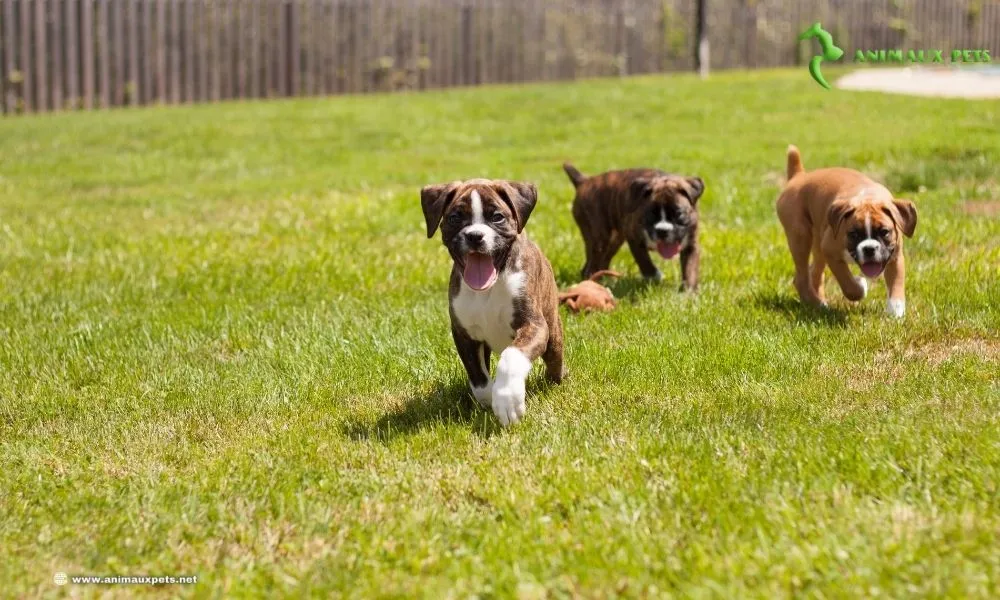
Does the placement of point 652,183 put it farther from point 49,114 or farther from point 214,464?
point 49,114

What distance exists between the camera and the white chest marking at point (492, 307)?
5105 mm

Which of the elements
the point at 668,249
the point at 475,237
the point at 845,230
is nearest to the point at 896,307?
the point at 845,230

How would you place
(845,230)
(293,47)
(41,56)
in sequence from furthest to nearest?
1. (293,47)
2. (41,56)
3. (845,230)

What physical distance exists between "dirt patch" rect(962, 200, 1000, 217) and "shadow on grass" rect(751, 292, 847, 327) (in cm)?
274

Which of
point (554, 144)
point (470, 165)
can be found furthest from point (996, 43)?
point (470, 165)

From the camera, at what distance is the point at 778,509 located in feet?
12.6

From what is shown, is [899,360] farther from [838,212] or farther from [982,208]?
[982,208]

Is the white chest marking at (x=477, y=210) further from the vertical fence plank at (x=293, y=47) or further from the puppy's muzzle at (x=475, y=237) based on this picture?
the vertical fence plank at (x=293, y=47)

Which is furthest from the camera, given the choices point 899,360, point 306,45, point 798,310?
point 306,45

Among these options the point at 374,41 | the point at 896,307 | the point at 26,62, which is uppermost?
the point at 374,41

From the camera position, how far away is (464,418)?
17.4 ft

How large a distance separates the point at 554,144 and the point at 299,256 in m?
6.91

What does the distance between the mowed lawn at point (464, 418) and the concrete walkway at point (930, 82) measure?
9057mm

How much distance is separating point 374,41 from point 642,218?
1741cm
